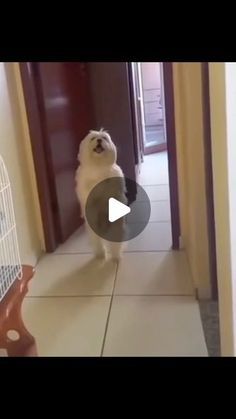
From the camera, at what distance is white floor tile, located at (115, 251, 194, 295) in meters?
1.98

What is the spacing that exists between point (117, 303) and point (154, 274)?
12.2 inches

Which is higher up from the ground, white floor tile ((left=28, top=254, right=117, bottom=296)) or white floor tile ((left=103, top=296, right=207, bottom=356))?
white floor tile ((left=103, top=296, right=207, bottom=356))

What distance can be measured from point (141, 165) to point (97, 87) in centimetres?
157

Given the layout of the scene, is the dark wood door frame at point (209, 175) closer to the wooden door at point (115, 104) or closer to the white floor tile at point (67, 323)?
the white floor tile at point (67, 323)

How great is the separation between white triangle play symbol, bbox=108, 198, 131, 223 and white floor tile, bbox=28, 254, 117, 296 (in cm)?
26

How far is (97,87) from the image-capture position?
2975 millimetres

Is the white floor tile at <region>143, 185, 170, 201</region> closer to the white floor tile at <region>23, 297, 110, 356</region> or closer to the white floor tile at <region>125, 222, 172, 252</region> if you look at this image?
the white floor tile at <region>125, 222, 172, 252</region>

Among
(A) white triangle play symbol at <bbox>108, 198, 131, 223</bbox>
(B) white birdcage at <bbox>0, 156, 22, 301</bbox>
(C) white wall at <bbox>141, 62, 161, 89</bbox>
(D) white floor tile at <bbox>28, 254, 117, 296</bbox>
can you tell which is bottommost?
(D) white floor tile at <bbox>28, 254, 117, 296</bbox>

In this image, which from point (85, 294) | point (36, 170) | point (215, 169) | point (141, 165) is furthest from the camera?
point (141, 165)

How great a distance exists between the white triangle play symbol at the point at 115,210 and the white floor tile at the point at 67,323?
0.64m

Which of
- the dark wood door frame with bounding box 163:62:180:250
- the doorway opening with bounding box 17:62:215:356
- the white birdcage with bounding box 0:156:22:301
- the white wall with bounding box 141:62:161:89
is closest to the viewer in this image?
the white birdcage with bounding box 0:156:22:301

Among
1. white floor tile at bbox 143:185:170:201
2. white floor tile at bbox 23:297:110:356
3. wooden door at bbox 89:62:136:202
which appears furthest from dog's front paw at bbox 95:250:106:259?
white floor tile at bbox 143:185:170:201
